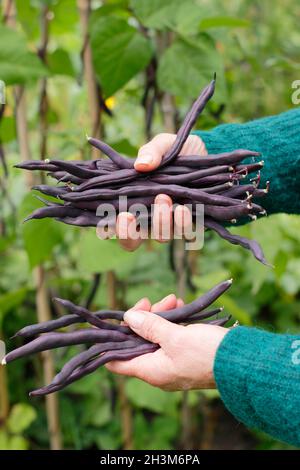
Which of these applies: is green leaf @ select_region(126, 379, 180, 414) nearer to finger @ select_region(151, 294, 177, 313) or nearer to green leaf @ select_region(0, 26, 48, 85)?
finger @ select_region(151, 294, 177, 313)

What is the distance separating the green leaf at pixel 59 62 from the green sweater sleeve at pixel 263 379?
2.35 feet

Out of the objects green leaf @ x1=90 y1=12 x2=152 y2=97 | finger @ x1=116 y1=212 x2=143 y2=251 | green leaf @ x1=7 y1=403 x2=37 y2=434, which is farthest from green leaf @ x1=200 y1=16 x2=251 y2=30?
green leaf @ x1=7 y1=403 x2=37 y2=434

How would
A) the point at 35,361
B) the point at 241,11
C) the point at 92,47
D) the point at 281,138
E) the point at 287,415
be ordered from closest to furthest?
the point at 287,415
the point at 281,138
the point at 92,47
the point at 35,361
the point at 241,11

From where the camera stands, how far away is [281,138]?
945mm

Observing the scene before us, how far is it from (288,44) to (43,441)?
1.11m

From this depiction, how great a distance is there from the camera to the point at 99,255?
1195 mm

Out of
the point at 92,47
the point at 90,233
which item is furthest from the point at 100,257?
the point at 92,47

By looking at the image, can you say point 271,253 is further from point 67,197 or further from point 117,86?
point 67,197

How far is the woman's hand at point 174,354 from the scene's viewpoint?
0.76 meters

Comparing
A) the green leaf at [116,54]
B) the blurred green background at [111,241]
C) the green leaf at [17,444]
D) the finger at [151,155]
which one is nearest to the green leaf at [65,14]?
the blurred green background at [111,241]

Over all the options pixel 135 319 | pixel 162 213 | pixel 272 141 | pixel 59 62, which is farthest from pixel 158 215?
pixel 59 62

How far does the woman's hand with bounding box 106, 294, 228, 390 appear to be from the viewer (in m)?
0.76

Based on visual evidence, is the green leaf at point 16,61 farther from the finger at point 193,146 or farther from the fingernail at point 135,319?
the fingernail at point 135,319

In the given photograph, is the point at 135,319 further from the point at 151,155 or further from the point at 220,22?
the point at 220,22
